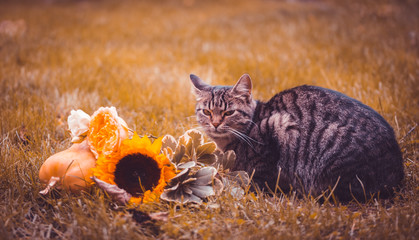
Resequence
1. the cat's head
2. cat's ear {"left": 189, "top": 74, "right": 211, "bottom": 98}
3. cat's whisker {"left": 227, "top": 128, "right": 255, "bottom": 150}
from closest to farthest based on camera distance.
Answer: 1. cat's whisker {"left": 227, "top": 128, "right": 255, "bottom": 150}
2. the cat's head
3. cat's ear {"left": 189, "top": 74, "right": 211, "bottom": 98}

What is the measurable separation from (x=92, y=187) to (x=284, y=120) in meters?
1.17

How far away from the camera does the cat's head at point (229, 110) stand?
6.58 ft

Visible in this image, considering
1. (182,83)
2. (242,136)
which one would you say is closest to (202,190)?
(242,136)

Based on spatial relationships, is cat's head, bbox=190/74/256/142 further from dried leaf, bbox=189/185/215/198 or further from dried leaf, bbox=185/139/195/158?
dried leaf, bbox=189/185/215/198

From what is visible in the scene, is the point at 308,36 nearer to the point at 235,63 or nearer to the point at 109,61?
the point at 235,63

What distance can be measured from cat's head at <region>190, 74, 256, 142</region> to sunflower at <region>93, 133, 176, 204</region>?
1.85ft

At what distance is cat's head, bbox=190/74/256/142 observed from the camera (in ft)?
6.58

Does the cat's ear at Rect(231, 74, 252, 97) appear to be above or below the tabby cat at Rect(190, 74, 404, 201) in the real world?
above

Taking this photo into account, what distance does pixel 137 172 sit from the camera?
1.56m

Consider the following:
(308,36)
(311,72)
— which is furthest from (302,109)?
(308,36)

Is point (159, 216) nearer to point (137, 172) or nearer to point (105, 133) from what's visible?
point (137, 172)

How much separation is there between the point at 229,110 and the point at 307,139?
54cm

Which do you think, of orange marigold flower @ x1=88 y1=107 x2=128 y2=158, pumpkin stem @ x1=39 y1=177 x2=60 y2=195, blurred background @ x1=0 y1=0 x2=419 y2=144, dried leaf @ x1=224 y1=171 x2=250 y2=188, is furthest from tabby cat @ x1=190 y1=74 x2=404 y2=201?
pumpkin stem @ x1=39 y1=177 x2=60 y2=195

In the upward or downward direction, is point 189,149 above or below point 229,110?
below
